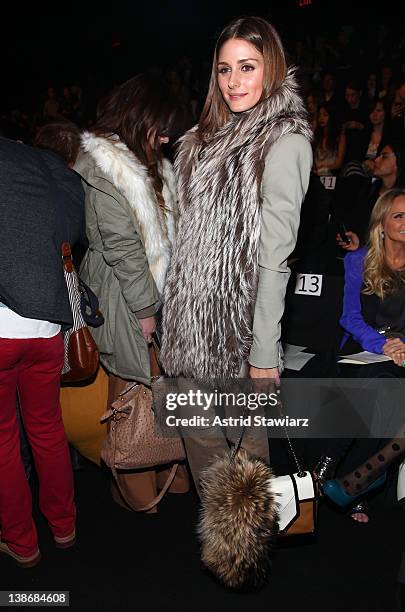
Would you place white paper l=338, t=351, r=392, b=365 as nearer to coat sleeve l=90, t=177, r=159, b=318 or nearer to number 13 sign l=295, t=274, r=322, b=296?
number 13 sign l=295, t=274, r=322, b=296

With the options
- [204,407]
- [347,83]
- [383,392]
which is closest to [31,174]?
[204,407]

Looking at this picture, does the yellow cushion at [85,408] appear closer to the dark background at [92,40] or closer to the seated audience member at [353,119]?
the seated audience member at [353,119]

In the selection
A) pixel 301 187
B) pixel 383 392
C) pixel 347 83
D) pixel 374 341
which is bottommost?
pixel 383 392

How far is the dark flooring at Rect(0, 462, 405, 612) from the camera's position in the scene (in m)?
1.93

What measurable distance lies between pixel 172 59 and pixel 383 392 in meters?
7.94

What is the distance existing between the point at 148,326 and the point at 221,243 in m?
0.54

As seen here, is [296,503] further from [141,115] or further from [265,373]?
[141,115]

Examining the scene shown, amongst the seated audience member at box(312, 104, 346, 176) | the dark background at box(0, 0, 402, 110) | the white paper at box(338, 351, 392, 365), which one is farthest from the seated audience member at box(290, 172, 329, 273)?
the dark background at box(0, 0, 402, 110)

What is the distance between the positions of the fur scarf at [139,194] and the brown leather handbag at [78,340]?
10.7 inches

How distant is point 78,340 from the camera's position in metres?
1.97

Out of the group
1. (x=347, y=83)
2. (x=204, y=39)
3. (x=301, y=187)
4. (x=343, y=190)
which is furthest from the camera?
(x=204, y=39)

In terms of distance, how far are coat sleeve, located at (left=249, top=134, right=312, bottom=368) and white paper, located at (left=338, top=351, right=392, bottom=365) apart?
92 cm

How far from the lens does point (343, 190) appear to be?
4.04 meters

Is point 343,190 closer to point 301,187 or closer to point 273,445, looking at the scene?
point 273,445
